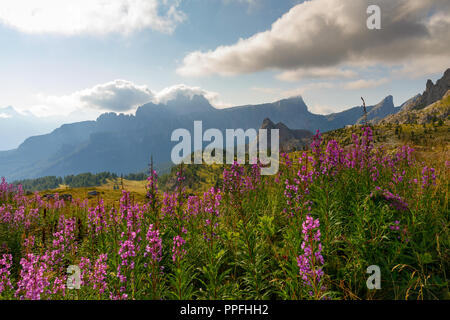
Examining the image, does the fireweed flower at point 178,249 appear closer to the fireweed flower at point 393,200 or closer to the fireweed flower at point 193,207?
the fireweed flower at point 193,207

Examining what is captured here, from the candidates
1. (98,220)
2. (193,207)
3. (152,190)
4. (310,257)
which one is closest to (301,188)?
(310,257)

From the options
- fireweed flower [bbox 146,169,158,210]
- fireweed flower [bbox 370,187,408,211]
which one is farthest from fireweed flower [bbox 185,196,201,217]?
fireweed flower [bbox 370,187,408,211]

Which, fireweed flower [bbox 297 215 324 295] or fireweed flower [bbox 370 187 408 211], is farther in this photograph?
fireweed flower [bbox 370 187 408 211]

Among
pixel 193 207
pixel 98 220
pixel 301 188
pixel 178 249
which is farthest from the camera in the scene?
pixel 193 207

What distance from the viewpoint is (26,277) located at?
357 cm

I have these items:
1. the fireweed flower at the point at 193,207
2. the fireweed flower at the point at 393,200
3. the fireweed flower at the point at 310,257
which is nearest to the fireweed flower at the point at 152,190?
the fireweed flower at the point at 193,207

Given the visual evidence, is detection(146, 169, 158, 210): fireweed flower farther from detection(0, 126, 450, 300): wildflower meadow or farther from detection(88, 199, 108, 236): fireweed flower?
detection(88, 199, 108, 236): fireweed flower

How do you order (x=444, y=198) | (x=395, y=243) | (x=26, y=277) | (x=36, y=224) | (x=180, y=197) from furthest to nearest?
(x=36, y=224), (x=444, y=198), (x=395, y=243), (x=180, y=197), (x=26, y=277)

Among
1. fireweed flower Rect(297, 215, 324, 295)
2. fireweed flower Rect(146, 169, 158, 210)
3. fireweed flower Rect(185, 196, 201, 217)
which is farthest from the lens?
fireweed flower Rect(185, 196, 201, 217)

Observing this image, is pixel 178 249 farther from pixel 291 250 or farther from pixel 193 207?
pixel 193 207
